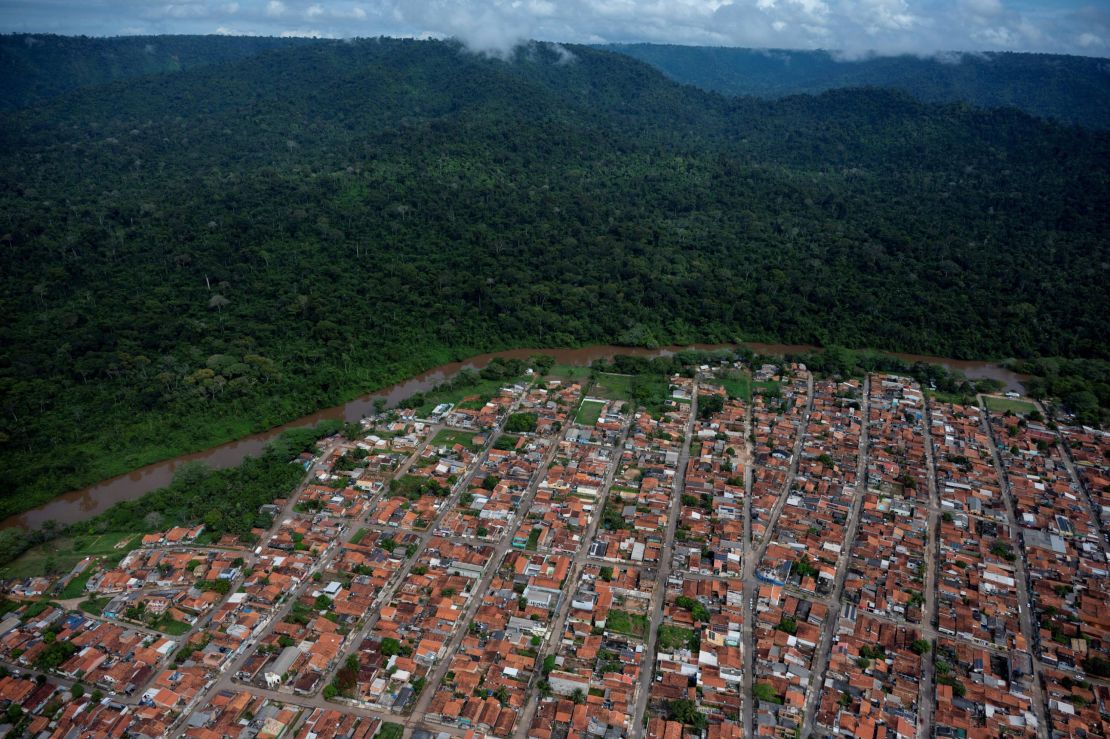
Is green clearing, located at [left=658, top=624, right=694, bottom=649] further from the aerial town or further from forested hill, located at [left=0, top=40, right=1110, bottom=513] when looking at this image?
forested hill, located at [left=0, top=40, right=1110, bottom=513]

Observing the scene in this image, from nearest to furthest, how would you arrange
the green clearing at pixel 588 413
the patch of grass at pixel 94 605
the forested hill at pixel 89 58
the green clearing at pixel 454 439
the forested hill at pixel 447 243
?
the patch of grass at pixel 94 605, the green clearing at pixel 454 439, the green clearing at pixel 588 413, the forested hill at pixel 447 243, the forested hill at pixel 89 58

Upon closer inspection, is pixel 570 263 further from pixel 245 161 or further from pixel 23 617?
pixel 245 161

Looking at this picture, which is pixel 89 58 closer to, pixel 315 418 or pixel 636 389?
pixel 315 418

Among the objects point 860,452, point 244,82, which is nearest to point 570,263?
point 860,452

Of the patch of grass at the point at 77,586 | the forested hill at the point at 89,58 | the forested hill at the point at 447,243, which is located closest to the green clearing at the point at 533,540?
the patch of grass at the point at 77,586

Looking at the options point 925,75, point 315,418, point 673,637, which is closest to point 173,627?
point 315,418

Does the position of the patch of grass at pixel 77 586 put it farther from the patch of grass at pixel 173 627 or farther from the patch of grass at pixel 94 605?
the patch of grass at pixel 173 627
